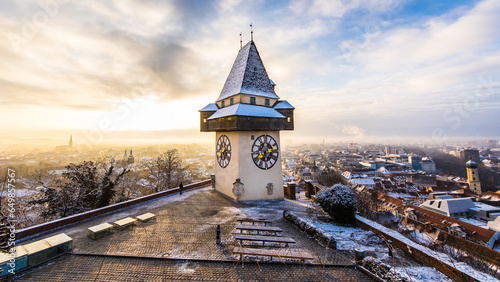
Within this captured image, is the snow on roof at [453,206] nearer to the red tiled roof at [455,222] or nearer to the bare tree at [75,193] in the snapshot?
the red tiled roof at [455,222]

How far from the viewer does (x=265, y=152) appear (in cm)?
1439

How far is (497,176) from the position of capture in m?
62.7

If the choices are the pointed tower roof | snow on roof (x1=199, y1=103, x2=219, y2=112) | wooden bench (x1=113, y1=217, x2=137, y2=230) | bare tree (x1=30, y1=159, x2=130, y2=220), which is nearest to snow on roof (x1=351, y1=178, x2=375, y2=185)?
the pointed tower roof

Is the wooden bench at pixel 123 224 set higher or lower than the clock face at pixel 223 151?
lower

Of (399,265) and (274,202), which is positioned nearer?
(399,265)

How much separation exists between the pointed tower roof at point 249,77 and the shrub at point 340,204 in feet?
29.4

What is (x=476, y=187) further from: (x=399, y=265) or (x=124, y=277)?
(x=124, y=277)

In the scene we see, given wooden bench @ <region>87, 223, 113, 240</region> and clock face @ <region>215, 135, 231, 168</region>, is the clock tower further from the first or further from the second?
wooden bench @ <region>87, 223, 113, 240</region>

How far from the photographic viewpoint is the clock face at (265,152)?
14.2 metres

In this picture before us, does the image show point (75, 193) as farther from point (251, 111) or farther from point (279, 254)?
point (279, 254)

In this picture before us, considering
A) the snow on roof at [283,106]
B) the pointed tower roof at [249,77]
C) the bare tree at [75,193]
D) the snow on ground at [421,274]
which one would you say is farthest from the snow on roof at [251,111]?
the bare tree at [75,193]

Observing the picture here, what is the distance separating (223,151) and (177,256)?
9204 mm

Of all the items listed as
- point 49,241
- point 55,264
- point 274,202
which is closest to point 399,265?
point 274,202

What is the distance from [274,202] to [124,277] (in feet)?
32.4
